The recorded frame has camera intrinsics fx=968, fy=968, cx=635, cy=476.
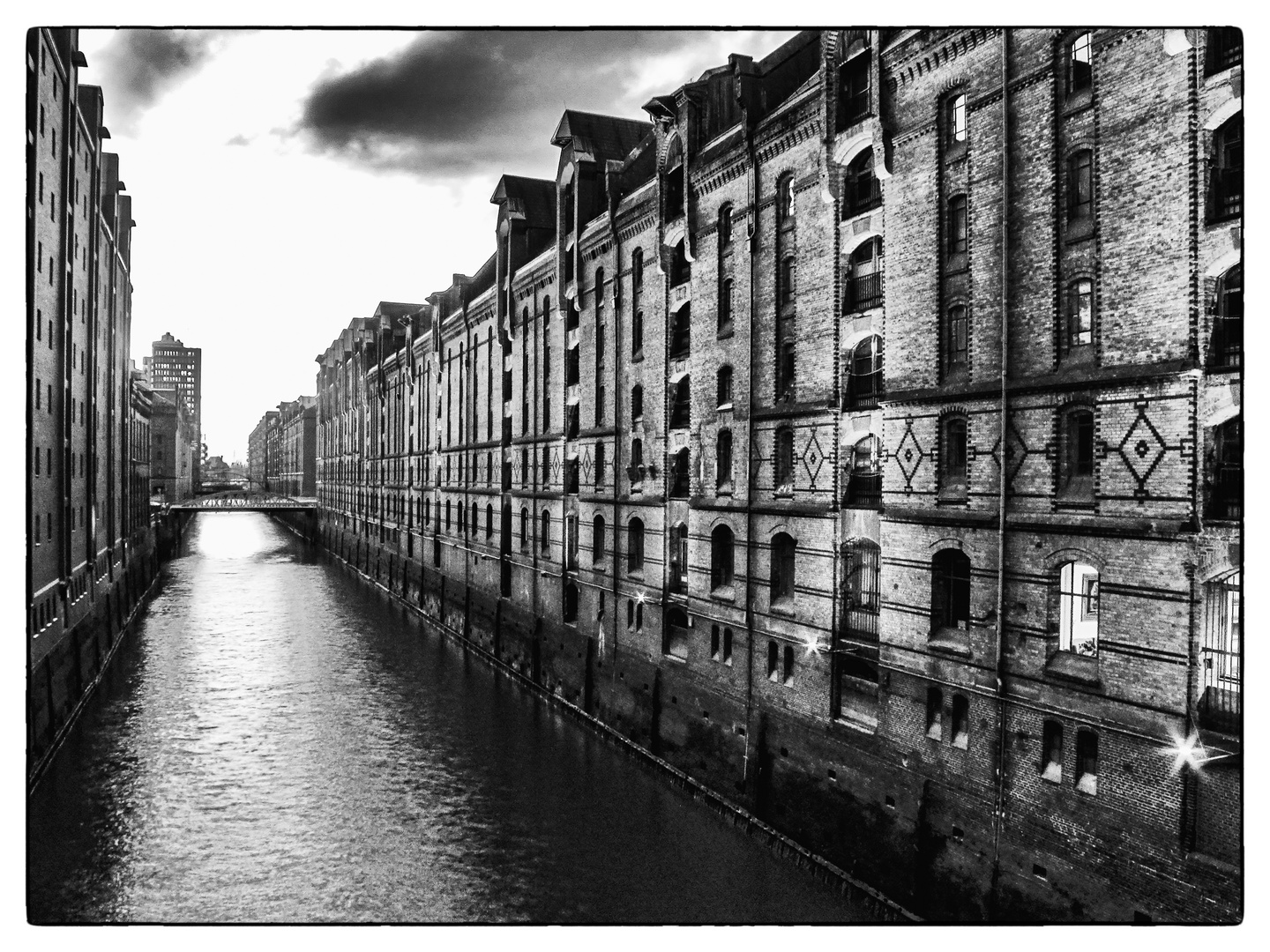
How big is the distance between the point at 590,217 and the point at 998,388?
12.9m

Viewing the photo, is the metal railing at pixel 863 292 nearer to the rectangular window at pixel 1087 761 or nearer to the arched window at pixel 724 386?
the arched window at pixel 724 386

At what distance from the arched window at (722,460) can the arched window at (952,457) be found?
211 inches

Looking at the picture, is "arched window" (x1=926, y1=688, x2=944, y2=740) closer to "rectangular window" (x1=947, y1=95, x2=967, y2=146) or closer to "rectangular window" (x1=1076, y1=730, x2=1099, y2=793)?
"rectangular window" (x1=1076, y1=730, x2=1099, y2=793)

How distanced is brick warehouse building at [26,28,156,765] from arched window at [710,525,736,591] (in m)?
10.4

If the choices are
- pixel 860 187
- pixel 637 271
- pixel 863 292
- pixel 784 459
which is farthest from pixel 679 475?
pixel 860 187

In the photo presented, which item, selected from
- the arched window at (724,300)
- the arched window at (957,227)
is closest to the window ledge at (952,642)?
the arched window at (957,227)

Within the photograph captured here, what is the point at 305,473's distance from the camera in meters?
82.9

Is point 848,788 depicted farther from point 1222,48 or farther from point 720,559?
point 1222,48

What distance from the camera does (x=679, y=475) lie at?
1875 cm

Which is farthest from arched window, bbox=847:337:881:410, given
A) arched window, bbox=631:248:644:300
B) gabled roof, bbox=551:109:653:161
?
gabled roof, bbox=551:109:653:161

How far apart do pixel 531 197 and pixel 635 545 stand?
1155cm

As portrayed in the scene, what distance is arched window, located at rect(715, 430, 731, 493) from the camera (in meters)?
17.4

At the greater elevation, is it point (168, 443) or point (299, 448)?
point (299, 448)

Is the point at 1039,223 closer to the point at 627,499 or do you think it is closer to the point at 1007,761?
the point at 1007,761
